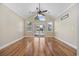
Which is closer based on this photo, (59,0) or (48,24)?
(59,0)

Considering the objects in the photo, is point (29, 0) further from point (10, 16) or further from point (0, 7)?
point (10, 16)

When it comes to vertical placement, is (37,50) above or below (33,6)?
below

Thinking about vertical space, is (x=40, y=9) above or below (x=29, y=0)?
above

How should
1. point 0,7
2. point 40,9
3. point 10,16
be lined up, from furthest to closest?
point 40,9, point 10,16, point 0,7

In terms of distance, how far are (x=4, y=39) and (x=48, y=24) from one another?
505cm

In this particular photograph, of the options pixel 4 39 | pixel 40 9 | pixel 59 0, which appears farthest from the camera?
pixel 40 9

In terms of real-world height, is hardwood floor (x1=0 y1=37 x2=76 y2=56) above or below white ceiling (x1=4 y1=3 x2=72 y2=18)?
below

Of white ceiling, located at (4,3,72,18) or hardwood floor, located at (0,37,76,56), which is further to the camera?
white ceiling, located at (4,3,72,18)

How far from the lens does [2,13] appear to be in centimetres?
392

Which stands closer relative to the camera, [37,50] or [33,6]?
[37,50]

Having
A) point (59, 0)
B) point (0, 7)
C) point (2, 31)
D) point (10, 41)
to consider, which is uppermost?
point (0, 7)

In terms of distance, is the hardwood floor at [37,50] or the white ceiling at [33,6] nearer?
the hardwood floor at [37,50]

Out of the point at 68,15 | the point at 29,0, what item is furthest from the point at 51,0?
the point at 68,15

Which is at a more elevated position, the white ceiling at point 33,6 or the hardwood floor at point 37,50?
the white ceiling at point 33,6
